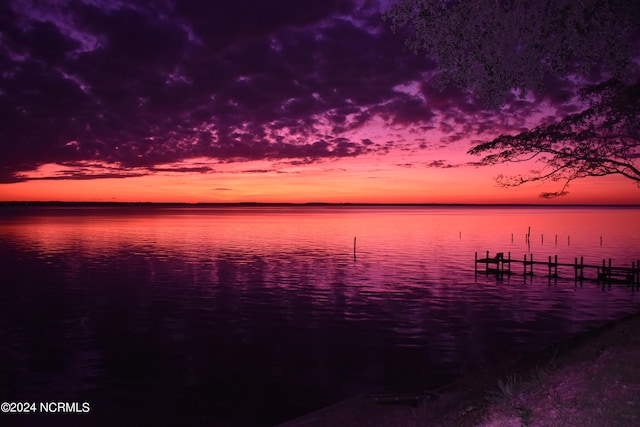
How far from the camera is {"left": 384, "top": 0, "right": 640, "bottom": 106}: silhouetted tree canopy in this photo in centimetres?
1041

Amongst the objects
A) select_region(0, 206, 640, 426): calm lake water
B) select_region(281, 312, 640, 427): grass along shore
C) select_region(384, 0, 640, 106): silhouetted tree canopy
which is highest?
select_region(384, 0, 640, 106): silhouetted tree canopy

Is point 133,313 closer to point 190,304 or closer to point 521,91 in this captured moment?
point 190,304

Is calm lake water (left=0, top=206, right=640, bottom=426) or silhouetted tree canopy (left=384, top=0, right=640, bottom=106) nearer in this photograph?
silhouetted tree canopy (left=384, top=0, right=640, bottom=106)

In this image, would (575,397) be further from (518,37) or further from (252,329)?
(252,329)

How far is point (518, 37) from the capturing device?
10656mm

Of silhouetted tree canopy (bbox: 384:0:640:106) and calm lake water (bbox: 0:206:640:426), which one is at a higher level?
silhouetted tree canopy (bbox: 384:0:640:106)

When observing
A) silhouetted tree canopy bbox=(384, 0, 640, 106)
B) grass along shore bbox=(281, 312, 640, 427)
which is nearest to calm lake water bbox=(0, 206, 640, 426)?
grass along shore bbox=(281, 312, 640, 427)

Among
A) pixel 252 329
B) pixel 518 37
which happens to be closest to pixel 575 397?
pixel 518 37

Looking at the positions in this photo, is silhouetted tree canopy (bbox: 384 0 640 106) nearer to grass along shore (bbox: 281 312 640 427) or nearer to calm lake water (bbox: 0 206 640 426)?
grass along shore (bbox: 281 312 640 427)

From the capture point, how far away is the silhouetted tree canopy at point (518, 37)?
10.4 metres

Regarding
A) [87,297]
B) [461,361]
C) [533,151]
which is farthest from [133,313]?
[533,151]

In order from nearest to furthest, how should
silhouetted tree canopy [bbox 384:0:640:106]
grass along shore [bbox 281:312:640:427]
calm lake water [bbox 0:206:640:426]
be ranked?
grass along shore [bbox 281:312:640:427] < silhouetted tree canopy [bbox 384:0:640:106] < calm lake water [bbox 0:206:640:426]

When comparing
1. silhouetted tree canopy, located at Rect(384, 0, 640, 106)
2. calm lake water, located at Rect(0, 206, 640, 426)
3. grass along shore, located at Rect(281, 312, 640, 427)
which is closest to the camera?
grass along shore, located at Rect(281, 312, 640, 427)

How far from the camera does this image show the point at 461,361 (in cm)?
2391
